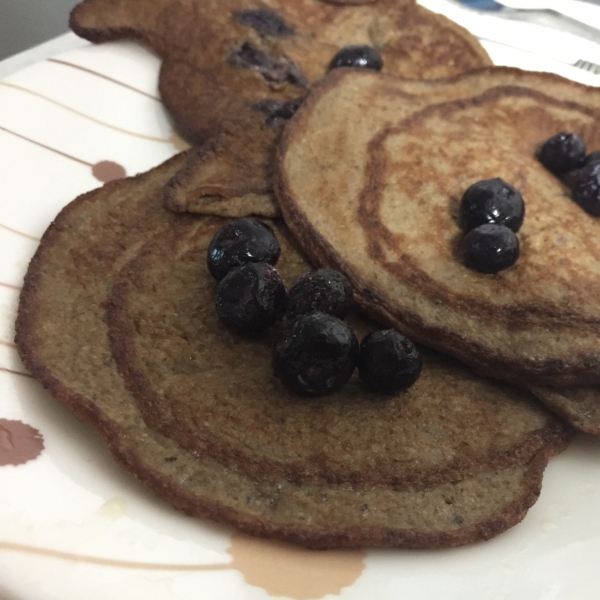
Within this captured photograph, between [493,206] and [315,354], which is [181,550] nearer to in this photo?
[315,354]

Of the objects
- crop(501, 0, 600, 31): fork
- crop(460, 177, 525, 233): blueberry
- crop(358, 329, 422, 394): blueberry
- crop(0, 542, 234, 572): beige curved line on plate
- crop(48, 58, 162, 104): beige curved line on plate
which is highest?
crop(501, 0, 600, 31): fork

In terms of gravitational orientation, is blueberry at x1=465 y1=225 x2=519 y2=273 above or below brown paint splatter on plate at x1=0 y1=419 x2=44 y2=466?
above

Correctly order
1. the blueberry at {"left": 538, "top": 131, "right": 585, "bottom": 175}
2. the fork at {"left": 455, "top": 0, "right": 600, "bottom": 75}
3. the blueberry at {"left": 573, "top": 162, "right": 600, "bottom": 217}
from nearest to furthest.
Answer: the blueberry at {"left": 573, "top": 162, "right": 600, "bottom": 217} → the blueberry at {"left": 538, "top": 131, "right": 585, "bottom": 175} → the fork at {"left": 455, "top": 0, "right": 600, "bottom": 75}

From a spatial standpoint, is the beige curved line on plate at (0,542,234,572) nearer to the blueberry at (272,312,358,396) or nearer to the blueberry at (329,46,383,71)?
the blueberry at (272,312,358,396)

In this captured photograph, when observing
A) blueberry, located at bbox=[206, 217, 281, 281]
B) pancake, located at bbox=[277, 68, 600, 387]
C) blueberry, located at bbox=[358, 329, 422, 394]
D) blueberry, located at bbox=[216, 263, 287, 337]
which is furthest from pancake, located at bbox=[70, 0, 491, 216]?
blueberry, located at bbox=[358, 329, 422, 394]

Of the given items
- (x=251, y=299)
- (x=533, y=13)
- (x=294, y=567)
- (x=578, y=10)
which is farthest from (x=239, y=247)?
(x=578, y=10)

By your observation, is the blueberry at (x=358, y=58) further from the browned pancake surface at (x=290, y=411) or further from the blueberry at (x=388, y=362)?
the blueberry at (x=388, y=362)
